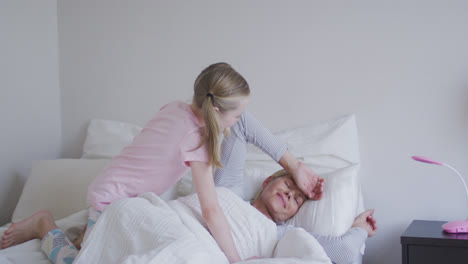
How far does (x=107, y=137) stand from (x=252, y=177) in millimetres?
888

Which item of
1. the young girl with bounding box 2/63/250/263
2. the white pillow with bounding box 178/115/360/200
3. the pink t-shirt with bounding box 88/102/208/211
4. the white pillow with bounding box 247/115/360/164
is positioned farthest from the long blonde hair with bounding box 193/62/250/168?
the white pillow with bounding box 247/115/360/164

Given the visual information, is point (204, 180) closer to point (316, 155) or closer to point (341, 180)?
point (341, 180)

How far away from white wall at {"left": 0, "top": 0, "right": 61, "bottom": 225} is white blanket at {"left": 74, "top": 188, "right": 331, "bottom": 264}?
127 centimetres

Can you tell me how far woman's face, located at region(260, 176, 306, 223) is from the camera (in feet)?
6.10

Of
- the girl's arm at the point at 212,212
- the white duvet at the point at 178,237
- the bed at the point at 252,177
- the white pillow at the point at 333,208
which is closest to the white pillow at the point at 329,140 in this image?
the bed at the point at 252,177

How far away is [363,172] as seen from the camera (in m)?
2.20

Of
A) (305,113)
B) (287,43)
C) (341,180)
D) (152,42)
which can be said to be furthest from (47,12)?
(341,180)

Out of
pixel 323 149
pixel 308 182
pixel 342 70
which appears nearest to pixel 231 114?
pixel 308 182

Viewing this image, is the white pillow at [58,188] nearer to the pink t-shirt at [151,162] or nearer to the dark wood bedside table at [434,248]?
the pink t-shirt at [151,162]

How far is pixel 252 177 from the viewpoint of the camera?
6.84 feet

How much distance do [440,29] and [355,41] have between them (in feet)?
1.17

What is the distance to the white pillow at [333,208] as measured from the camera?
1.79 meters

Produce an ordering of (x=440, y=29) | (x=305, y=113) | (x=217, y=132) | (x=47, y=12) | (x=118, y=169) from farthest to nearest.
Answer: (x=47, y=12)
(x=305, y=113)
(x=440, y=29)
(x=118, y=169)
(x=217, y=132)

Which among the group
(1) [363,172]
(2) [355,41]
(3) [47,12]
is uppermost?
(3) [47,12]
